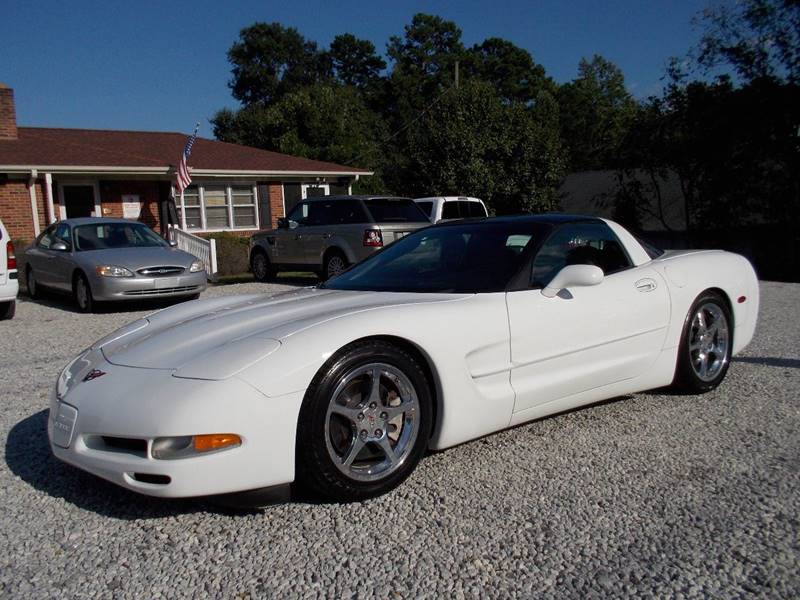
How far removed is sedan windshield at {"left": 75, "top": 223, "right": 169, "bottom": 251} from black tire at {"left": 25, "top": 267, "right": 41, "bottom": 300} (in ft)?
5.09

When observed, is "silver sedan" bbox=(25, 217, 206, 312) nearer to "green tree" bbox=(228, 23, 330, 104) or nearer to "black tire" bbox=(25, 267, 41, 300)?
"black tire" bbox=(25, 267, 41, 300)

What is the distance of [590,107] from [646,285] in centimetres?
6051

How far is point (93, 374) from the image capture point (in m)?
3.31

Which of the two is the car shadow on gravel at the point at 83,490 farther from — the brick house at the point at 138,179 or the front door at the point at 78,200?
the front door at the point at 78,200

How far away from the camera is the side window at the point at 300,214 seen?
1364cm

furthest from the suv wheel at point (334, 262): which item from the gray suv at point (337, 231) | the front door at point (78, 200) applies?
the front door at point (78, 200)

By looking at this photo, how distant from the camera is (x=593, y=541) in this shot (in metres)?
Result: 2.82

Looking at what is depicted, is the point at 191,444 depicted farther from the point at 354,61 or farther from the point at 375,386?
the point at 354,61

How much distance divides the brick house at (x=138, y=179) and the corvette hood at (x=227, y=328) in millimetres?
15497

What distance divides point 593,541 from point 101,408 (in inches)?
83.2

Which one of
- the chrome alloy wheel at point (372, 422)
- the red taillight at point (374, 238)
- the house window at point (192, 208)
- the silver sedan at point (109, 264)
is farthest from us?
the house window at point (192, 208)

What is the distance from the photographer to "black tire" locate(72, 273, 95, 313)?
1007 cm

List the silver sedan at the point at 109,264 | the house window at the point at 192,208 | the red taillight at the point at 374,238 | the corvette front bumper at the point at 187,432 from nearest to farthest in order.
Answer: the corvette front bumper at the point at 187,432, the silver sedan at the point at 109,264, the red taillight at the point at 374,238, the house window at the point at 192,208

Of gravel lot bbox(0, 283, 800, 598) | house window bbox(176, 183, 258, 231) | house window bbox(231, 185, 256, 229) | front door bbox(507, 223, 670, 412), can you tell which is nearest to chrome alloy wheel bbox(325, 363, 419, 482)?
gravel lot bbox(0, 283, 800, 598)
